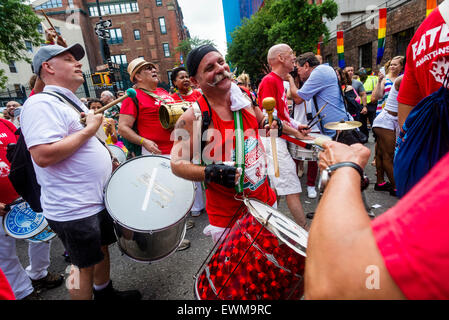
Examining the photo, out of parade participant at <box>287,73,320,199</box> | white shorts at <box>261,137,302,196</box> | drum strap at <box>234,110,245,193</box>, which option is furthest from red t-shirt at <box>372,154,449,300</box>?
parade participant at <box>287,73,320,199</box>

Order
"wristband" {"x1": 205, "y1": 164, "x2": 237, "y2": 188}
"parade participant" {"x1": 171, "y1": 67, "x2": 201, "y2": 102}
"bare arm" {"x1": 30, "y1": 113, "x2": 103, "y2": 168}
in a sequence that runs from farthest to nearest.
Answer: "parade participant" {"x1": 171, "y1": 67, "x2": 201, "y2": 102} → "bare arm" {"x1": 30, "y1": 113, "x2": 103, "y2": 168} → "wristband" {"x1": 205, "y1": 164, "x2": 237, "y2": 188}

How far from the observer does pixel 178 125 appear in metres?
1.74

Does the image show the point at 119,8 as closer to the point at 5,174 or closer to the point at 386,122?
the point at 5,174

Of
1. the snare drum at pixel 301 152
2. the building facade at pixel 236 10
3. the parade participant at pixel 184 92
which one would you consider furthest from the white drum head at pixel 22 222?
the building facade at pixel 236 10

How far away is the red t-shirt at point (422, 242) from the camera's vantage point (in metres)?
0.43

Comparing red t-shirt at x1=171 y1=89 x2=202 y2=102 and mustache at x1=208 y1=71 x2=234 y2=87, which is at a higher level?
mustache at x1=208 y1=71 x2=234 y2=87

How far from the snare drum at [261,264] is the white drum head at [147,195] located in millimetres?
606

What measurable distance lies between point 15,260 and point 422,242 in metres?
3.24

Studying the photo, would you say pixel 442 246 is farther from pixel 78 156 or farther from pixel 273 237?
pixel 78 156

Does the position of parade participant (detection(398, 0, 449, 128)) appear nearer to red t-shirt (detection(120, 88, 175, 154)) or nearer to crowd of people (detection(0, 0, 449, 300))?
crowd of people (detection(0, 0, 449, 300))

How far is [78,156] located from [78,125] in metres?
0.25

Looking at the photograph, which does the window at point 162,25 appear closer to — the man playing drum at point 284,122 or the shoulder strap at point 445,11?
the man playing drum at point 284,122

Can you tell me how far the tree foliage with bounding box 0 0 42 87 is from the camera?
11.9 meters

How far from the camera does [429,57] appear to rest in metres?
1.20
